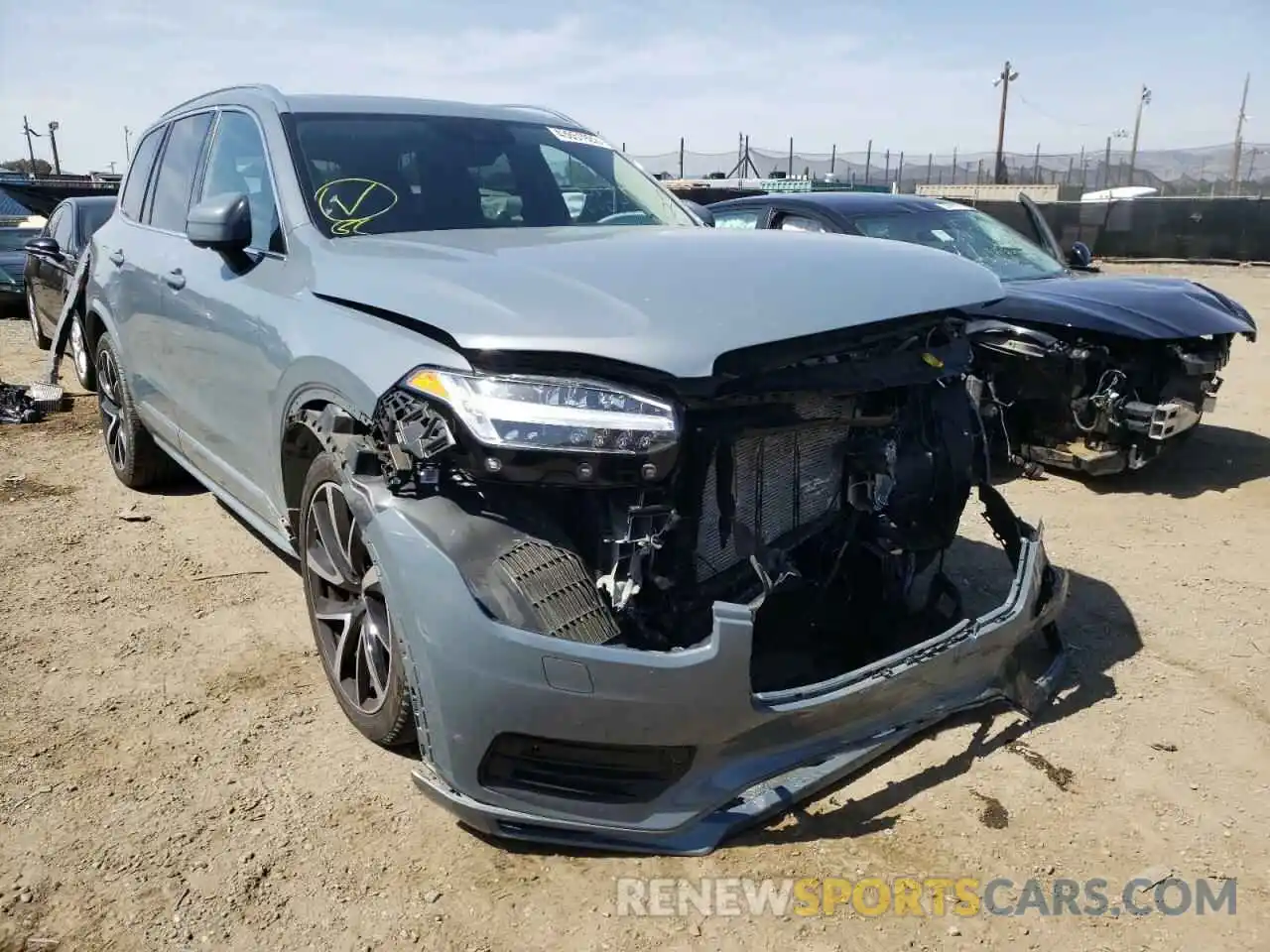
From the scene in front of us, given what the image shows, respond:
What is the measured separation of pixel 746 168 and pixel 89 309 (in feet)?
115

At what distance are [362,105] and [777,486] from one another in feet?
7.35

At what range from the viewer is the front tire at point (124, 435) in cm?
509

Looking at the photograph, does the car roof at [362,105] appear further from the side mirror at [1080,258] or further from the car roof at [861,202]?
the side mirror at [1080,258]

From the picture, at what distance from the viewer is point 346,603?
9.84ft

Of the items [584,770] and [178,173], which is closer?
[584,770]

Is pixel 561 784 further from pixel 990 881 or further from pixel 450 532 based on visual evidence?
pixel 990 881

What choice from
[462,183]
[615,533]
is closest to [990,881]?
[615,533]

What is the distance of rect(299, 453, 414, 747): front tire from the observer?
2.70 metres

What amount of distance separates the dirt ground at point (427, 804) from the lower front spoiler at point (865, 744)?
11 cm

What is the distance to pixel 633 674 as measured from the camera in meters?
2.16

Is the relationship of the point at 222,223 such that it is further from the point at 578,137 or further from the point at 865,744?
the point at 865,744

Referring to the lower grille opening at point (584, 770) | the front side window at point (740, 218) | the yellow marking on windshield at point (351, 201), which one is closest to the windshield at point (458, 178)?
the yellow marking on windshield at point (351, 201)

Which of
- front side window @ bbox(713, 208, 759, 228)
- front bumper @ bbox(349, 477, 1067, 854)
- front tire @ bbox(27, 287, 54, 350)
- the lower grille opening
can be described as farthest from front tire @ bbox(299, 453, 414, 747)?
front tire @ bbox(27, 287, 54, 350)

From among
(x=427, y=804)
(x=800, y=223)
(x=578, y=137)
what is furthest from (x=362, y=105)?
(x=800, y=223)
